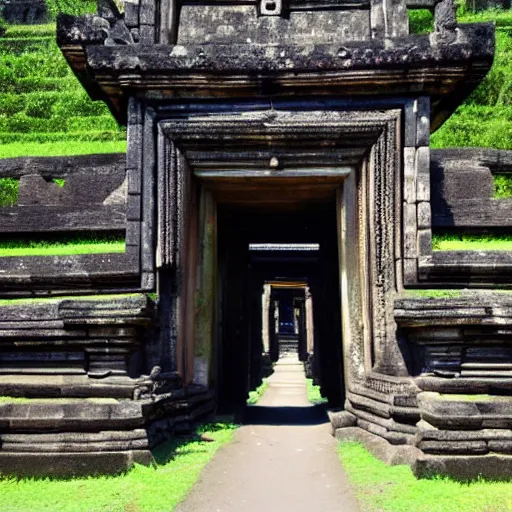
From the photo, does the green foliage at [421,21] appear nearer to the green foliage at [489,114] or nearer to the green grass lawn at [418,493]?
the green foliage at [489,114]

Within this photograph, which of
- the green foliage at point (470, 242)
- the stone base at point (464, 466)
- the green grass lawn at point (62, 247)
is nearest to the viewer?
the stone base at point (464, 466)

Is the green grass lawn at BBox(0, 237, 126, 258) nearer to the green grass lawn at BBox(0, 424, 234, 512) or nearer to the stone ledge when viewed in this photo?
the green grass lawn at BBox(0, 424, 234, 512)

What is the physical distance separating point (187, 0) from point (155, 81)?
1544mm

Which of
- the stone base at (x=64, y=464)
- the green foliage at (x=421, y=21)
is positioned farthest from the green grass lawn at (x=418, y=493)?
the green foliage at (x=421, y=21)

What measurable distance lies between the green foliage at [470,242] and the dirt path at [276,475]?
8.23 ft

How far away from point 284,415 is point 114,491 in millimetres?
5665

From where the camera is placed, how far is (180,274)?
7.50m

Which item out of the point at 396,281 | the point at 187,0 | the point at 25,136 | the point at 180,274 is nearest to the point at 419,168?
the point at 396,281

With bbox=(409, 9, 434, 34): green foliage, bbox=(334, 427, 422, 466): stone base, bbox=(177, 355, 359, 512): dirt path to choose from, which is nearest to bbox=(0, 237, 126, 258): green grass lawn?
bbox=(177, 355, 359, 512): dirt path

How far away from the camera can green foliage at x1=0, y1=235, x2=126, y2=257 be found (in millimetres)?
7492

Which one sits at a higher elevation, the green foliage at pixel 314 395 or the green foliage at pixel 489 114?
the green foliage at pixel 489 114

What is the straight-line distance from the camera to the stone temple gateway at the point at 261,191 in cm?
594

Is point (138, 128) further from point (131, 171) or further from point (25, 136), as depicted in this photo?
point (25, 136)

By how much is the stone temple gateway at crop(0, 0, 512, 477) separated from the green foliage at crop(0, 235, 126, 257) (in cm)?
27
